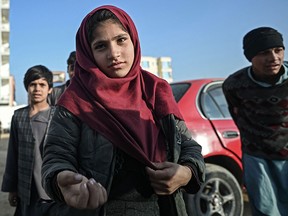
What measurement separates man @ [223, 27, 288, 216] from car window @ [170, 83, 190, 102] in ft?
3.12

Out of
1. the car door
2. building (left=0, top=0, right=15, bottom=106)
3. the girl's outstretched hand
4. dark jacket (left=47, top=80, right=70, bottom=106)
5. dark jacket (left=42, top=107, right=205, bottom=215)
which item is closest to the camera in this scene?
the girl's outstretched hand

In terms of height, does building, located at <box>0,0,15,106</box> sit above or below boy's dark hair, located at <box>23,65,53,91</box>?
below

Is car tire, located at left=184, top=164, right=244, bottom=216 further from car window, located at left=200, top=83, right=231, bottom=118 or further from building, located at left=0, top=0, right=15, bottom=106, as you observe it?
building, located at left=0, top=0, right=15, bottom=106

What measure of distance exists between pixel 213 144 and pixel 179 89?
0.77m

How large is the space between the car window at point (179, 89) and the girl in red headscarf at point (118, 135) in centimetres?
225

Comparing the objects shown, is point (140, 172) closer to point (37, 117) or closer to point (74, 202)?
point (74, 202)

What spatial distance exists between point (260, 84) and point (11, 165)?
2215 millimetres

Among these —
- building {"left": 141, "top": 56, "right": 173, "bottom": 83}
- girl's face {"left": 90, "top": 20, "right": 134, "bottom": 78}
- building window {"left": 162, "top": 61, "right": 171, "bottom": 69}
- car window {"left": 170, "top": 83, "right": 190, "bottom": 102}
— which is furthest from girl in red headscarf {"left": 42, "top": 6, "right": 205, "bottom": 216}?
building window {"left": 162, "top": 61, "right": 171, "bottom": 69}

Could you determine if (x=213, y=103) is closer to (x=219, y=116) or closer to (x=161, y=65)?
(x=219, y=116)

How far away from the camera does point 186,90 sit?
3.71 m

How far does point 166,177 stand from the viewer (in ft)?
3.75

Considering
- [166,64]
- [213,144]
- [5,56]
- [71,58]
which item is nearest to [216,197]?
[213,144]

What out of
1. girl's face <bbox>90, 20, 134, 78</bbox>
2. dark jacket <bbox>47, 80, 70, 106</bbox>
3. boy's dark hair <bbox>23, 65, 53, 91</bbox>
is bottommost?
dark jacket <bbox>47, 80, 70, 106</bbox>

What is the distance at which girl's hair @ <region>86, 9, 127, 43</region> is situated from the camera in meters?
1.35
